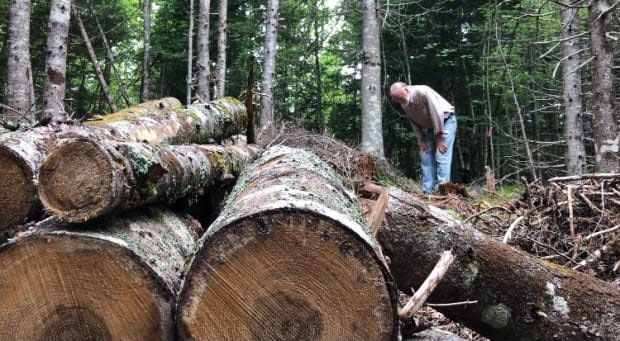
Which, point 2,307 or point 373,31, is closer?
point 2,307

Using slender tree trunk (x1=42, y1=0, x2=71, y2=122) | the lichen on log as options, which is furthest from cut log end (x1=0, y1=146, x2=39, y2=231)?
slender tree trunk (x1=42, y1=0, x2=71, y2=122)

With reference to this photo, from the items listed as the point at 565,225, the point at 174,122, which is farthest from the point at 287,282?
the point at 174,122

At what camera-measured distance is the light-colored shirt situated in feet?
25.0

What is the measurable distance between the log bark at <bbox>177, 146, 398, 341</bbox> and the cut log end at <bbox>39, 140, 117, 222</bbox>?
18.9 inches

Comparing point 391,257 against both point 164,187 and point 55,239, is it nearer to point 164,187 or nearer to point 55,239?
point 164,187

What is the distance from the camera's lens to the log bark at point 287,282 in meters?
1.82

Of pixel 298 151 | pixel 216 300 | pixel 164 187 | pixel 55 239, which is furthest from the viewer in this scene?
pixel 298 151

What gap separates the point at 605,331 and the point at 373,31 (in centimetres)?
894

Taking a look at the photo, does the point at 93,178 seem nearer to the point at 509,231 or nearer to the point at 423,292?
the point at 423,292

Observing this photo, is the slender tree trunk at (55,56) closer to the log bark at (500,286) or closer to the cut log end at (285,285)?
the log bark at (500,286)

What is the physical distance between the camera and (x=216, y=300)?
1.86 meters

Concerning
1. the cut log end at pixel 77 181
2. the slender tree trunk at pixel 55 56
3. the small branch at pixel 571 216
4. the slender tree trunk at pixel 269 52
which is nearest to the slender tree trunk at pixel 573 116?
the small branch at pixel 571 216

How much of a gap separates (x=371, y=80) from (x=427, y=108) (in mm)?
3206

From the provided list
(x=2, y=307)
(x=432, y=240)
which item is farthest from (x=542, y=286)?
(x=2, y=307)
